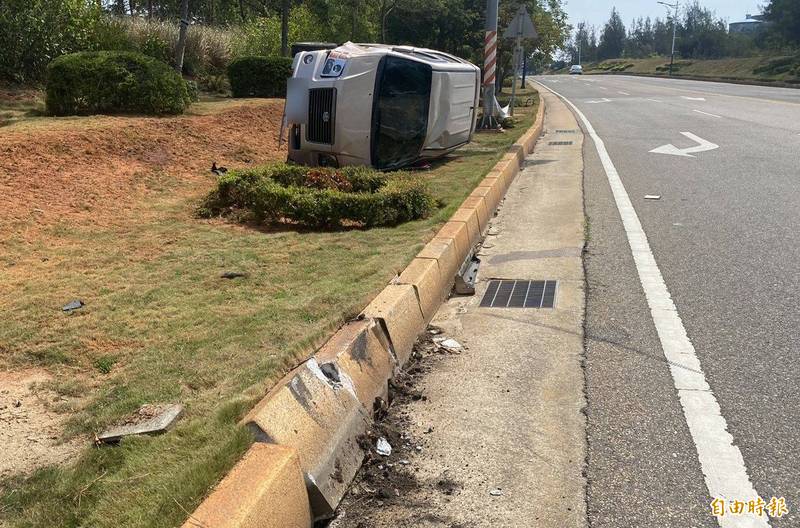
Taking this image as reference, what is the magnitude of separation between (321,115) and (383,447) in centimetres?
667

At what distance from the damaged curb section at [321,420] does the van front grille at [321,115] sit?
4625 mm

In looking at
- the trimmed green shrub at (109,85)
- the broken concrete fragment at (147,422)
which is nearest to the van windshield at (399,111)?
the trimmed green shrub at (109,85)

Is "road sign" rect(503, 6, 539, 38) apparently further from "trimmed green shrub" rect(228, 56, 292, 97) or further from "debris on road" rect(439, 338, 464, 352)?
"debris on road" rect(439, 338, 464, 352)

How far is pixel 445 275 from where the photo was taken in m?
5.35

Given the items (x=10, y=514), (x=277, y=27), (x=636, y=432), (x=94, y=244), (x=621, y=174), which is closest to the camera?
(x=10, y=514)

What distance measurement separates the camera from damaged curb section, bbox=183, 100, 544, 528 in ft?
7.55

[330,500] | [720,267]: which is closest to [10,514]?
[330,500]

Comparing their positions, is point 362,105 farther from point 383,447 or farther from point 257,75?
point 257,75

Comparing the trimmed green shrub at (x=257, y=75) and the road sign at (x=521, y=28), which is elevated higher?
the road sign at (x=521, y=28)

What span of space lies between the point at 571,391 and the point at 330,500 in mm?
1495

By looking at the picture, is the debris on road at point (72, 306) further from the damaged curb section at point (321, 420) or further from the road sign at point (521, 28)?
the road sign at point (521, 28)

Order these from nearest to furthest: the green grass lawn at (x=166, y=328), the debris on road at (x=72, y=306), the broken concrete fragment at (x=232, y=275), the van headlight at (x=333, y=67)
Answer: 1. the green grass lawn at (x=166, y=328)
2. the debris on road at (x=72, y=306)
3. the broken concrete fragment at (x=232, y=275)
4. the van headlight at (x=333, y=67)

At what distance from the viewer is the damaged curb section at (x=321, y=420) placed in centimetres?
230

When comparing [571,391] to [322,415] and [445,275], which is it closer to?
[322,415]
